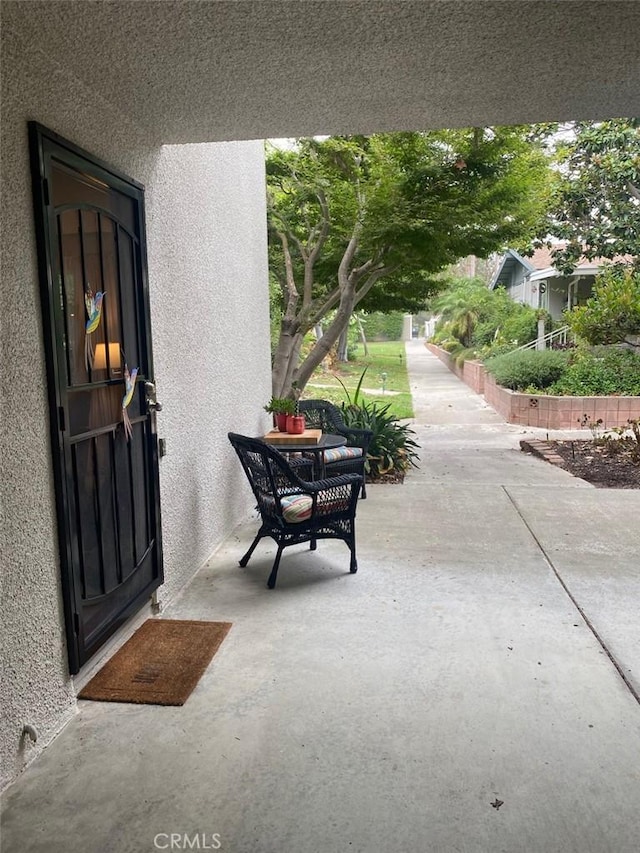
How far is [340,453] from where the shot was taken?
5.21 m

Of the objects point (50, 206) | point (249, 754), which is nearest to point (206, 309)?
point (50, 206)

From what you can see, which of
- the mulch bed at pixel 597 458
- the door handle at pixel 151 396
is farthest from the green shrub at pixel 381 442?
the door handle at pixel 151 396

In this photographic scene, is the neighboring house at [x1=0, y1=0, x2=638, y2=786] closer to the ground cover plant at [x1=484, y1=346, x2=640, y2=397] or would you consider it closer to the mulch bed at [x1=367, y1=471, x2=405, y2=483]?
the mulch bed at [x1=367, y1=471, x2=405, y2=483]

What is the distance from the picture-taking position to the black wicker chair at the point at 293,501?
12.5 feet

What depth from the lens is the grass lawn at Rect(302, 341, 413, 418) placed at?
13773 millimetres

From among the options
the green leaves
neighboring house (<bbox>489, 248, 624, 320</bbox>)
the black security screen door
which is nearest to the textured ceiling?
the black security screen door

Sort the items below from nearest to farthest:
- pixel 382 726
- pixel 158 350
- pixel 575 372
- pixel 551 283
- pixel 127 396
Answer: pixel 382 726 < pixel 127 396 < pixel 158 350 < pixel 575 372 < pixel 551 283

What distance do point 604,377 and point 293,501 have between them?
8505mm

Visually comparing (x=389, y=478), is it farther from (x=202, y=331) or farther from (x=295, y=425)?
(x=202, y=331)

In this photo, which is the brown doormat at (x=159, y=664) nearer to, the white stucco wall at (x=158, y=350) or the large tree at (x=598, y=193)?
the white stucco wall at (x=158, y=350)

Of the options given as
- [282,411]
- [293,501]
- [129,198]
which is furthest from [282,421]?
[129,198]

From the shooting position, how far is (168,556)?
142 inches

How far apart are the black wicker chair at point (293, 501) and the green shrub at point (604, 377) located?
7901 millimetres

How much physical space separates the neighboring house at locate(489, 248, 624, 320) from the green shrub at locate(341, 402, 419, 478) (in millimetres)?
8661
